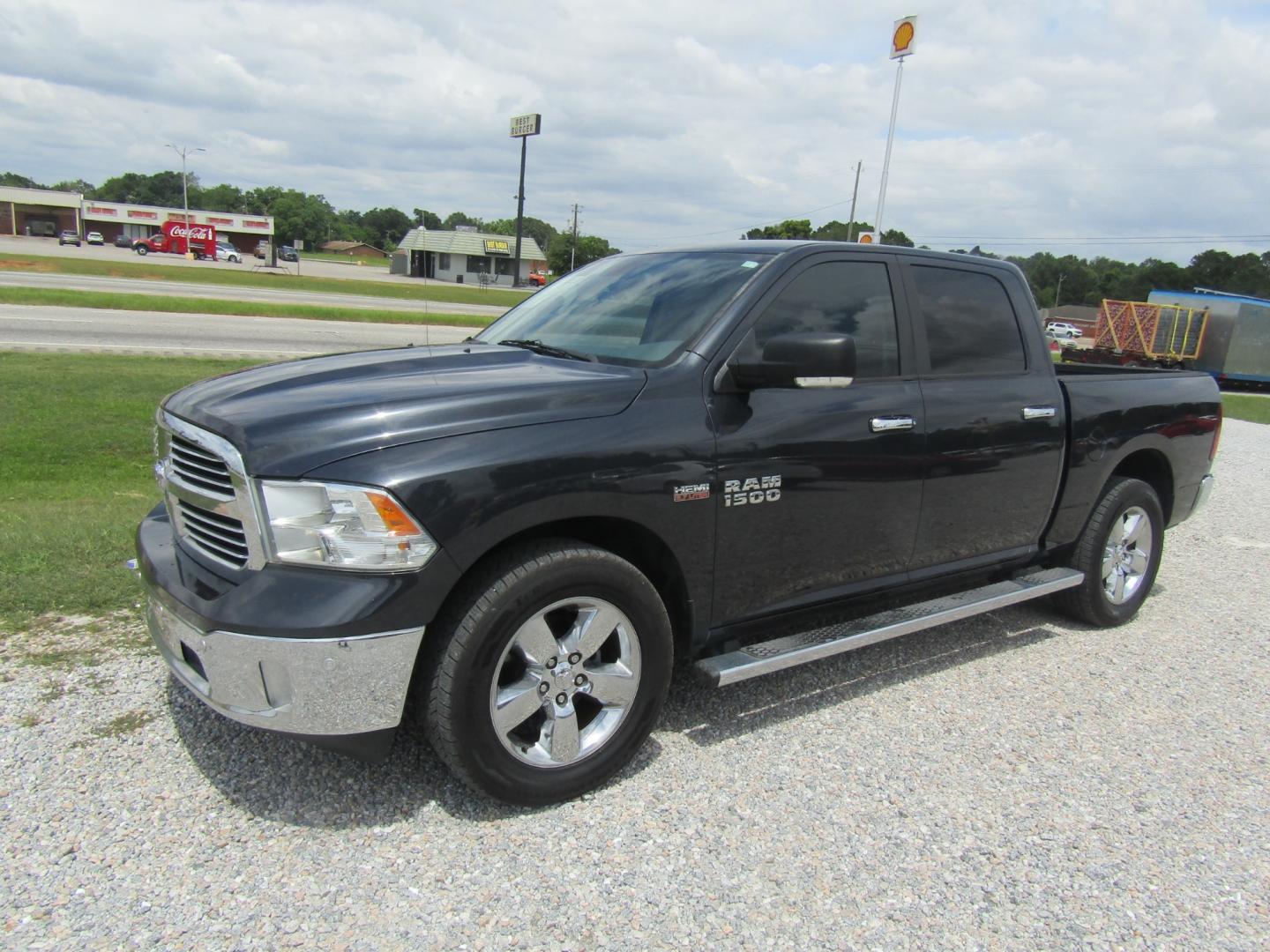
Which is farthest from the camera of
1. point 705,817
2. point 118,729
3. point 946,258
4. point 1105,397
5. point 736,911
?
point 1105,397

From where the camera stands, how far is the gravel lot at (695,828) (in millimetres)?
2500

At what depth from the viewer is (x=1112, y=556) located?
5012 mm

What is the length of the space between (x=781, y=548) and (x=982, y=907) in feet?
4.45

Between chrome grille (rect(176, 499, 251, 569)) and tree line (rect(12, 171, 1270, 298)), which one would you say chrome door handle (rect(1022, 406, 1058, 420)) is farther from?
tree line (rect(12, 171, 1270, 298))

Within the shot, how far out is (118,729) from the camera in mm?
3320

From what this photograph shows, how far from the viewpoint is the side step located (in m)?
3.36

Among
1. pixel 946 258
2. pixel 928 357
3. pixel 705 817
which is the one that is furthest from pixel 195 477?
pixel 946 258

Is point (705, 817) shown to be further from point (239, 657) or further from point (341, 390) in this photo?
point (341, 390)

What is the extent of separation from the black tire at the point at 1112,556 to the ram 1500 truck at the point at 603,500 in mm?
355

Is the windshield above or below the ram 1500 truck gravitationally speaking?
above

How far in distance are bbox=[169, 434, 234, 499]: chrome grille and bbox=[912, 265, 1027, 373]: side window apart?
2.92 metres

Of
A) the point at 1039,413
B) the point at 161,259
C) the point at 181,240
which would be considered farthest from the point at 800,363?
the point at 181,240

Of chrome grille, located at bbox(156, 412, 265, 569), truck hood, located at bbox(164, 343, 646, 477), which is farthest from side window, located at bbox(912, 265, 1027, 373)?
chrome grille, located at bbox(156, 412, 265, 569)

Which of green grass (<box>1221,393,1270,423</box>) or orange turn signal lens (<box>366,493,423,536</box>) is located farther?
green grass (<box>1221,393,1270,423</box>)
